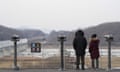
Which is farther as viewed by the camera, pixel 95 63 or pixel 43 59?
pixel 43 59

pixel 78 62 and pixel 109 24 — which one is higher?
pixel 109 24

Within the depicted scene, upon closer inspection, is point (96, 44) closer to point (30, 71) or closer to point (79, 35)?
point (79, 35)

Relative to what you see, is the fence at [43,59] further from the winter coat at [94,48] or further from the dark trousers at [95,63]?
the winter coat at [94,48]

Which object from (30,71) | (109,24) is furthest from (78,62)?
(109,24)

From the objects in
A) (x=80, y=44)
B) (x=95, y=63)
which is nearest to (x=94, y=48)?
(x=80, y=44)

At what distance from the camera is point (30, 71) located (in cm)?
1862

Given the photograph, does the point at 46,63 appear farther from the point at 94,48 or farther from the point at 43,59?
the point at 94,48

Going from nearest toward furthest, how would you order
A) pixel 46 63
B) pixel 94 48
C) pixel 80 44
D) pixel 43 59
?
pixel 80 44, pixel 94 48, pixel 46 63, pixel 43 59

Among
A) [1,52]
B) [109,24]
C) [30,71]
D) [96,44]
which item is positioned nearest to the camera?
[30,71]

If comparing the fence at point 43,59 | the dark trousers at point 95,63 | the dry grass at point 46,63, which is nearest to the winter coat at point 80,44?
the dark trousers at point 95,63

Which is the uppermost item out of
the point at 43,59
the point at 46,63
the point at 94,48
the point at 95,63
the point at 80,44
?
the point at 80,44

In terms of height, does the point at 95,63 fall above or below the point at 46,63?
above

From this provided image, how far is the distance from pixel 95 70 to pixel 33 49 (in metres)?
3.26

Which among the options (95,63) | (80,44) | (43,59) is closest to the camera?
(80,44)
